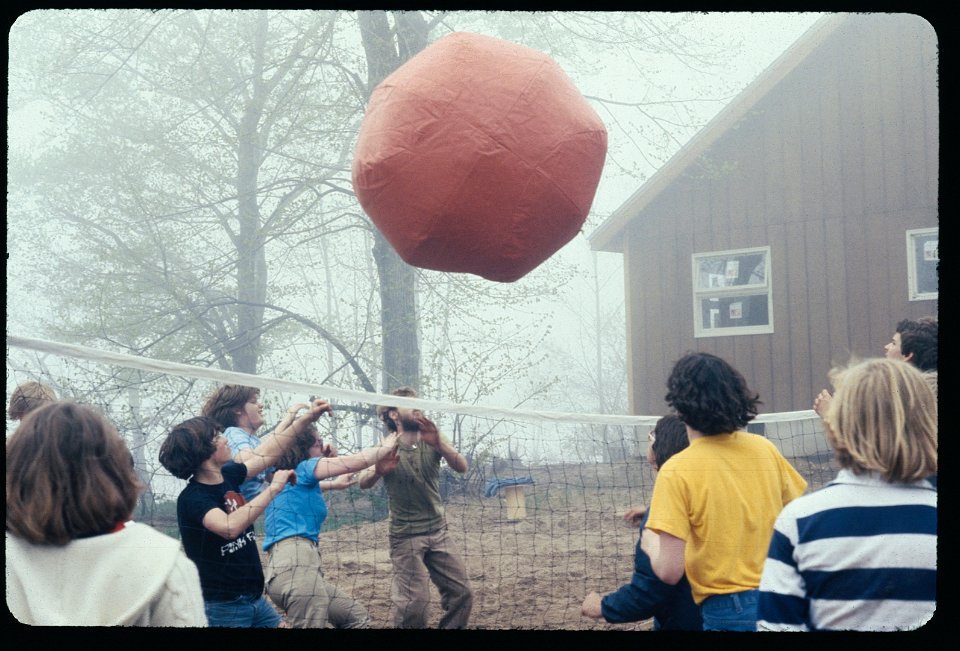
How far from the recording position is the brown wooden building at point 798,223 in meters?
4.90

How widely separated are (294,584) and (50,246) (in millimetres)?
4011

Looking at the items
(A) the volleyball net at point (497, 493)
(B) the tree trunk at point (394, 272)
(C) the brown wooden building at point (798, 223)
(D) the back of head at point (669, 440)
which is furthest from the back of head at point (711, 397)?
(B) the tree trunk at point (394, 272)

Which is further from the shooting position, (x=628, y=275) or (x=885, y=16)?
(x=628, y=275)

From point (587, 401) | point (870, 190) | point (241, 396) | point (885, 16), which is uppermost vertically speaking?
point (885, 16)

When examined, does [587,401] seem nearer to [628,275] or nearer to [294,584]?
[628,275]

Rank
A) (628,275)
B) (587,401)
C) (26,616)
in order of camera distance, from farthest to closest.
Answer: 1. (587,401)
2. (628,275)
3. (26,616)

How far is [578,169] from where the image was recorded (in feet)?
10.00

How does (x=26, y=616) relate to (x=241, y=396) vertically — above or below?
below

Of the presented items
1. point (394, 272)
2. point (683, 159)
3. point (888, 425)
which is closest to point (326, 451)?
point (394, 272)

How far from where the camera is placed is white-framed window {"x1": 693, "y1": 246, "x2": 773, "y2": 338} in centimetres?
538

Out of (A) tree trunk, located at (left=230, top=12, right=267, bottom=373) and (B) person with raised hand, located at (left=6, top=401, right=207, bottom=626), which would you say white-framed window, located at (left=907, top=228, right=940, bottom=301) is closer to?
(B) person with raised hand, located at (left=6, top=401, right=207, bottom=626)

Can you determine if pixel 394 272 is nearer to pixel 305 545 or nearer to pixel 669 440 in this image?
pixel 305 545

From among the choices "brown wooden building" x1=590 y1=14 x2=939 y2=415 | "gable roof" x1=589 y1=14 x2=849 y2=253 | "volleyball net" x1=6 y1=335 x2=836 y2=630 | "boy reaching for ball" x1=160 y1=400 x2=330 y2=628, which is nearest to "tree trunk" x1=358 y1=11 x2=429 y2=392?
"volleyball net" x1=6 y1=335 x2=836 y2=630

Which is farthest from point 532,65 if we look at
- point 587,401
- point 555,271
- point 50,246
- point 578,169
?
point 587,401
